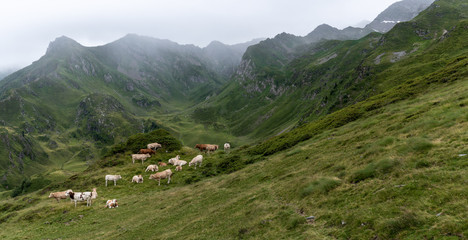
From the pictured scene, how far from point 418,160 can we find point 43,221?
4702 cm

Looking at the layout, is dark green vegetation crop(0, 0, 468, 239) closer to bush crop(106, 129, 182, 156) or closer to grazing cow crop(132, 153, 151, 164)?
grazing cow crop(132, 153, 151, 164)

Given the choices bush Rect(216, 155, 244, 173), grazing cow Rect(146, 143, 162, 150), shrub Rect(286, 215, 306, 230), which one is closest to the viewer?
shrub Rect(286, 215, 306, 230)

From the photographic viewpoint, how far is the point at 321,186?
62.9 feet

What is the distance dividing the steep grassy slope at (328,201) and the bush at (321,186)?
0.25 ft

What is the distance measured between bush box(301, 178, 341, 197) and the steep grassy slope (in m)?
0.08

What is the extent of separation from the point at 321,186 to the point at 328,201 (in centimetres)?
261

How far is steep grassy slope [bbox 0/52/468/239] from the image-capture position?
11641mm

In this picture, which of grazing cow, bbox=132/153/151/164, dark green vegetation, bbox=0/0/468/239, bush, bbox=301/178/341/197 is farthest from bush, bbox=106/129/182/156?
bush, bbox=301/178/341/197

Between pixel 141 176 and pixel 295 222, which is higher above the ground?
pixel 295 222

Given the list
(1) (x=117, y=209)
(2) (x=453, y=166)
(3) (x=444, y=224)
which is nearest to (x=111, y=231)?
(1) (x=117, y=209)

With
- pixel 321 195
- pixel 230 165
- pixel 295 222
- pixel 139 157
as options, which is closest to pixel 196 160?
pixel 230 165

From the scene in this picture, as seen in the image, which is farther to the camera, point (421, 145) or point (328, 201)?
point (421, 145)

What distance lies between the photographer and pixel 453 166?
1391cm

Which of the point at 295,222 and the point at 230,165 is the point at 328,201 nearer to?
the point at 295,222
